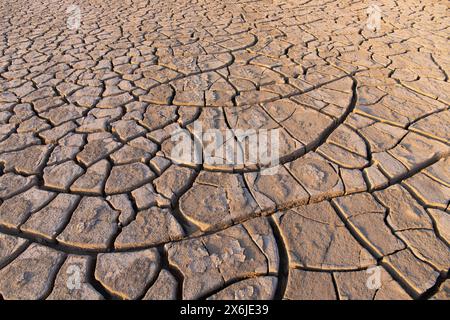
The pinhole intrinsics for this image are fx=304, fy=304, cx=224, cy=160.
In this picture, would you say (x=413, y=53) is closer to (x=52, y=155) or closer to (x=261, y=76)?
(x=261, y=76)

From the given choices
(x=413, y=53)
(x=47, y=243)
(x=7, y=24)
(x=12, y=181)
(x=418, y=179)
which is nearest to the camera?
(x=47, y=243)

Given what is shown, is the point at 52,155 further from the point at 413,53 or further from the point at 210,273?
the point at 413,53

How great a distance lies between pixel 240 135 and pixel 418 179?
1094mm

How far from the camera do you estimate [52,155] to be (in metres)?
2.02

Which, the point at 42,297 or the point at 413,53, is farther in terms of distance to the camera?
the point at 413,53

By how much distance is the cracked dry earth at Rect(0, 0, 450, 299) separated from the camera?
1.32m

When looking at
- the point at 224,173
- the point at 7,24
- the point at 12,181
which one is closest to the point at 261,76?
the point at 224,173

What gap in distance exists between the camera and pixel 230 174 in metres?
1.82

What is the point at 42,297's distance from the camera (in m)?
1.27

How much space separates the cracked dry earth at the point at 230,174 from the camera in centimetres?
132
